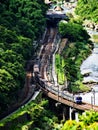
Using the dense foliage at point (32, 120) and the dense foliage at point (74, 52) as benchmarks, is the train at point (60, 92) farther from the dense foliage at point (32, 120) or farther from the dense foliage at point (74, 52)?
the dense foliage at point (74, 52)

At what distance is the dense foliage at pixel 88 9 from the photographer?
100 meters

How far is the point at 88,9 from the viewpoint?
4043 inches

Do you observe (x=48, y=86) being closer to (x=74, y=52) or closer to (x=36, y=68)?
(x=36, y=68)

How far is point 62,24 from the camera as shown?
328ft

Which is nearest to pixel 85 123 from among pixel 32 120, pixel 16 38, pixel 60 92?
pixel 32 120

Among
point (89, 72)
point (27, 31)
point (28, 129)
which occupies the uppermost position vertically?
point (27, 31)

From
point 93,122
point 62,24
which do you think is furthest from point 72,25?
point 93,122

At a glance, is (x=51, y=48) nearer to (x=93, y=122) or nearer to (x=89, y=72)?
(x=89, y=72)

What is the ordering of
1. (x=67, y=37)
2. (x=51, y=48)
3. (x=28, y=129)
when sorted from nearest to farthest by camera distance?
(x=28, y=129) → (x=51, y=48) → (x=67, y=37)

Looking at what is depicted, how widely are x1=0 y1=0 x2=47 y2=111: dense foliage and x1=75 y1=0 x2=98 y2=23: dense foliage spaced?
291 inches

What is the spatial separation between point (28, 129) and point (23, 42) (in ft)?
74.8

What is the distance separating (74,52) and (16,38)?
17435 millimetres

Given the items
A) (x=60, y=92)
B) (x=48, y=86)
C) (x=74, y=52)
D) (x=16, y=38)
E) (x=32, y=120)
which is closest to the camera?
(x=32, y=120)

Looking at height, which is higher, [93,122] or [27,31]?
[27,31]
